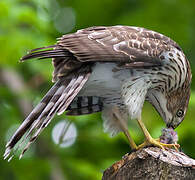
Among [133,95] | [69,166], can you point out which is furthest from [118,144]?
[133,95]

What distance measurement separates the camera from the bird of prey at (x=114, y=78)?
493cm

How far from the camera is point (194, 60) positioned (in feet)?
28.8

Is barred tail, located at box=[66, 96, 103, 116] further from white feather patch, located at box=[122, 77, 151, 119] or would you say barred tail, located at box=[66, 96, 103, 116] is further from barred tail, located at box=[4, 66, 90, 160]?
barred tail, located at box=[4, 66, 90, 160]

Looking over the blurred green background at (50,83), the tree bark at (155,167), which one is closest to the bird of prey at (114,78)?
the blurred green background at (50,83)

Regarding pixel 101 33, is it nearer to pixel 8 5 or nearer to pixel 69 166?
pixel 8 5

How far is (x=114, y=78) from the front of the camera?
215 inches

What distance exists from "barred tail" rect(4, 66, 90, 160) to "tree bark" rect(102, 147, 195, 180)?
948mm

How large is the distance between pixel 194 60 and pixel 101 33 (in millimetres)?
3729

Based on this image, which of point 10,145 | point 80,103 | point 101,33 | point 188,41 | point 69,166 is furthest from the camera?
point 188,41

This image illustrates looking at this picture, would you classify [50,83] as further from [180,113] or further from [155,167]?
[155,167]

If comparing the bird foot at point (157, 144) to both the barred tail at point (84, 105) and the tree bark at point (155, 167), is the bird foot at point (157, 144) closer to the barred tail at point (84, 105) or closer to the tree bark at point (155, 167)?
the tree bark at point (155, 167)

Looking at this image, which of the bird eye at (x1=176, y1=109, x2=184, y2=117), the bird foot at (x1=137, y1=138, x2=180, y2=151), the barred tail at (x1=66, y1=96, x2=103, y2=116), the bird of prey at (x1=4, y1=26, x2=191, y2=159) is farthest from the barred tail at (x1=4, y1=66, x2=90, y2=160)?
the bird eye at (x1=176, y1=109, x2=184, y2=117)

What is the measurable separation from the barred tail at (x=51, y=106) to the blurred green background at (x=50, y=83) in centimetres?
123

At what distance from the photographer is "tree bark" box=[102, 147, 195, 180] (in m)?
3.89
